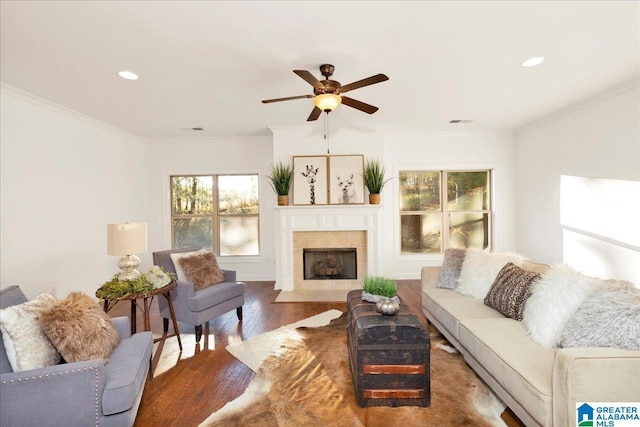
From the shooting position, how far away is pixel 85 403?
1.67m

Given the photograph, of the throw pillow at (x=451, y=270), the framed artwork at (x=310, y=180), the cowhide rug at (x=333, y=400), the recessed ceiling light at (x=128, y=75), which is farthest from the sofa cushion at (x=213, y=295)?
the throw pillow at (x=451, y=270)

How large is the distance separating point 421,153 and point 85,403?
18.1 ft

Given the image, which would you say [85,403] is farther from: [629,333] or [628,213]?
[628,213]

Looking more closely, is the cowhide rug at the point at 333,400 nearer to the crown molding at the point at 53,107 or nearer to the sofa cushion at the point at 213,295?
the sofa cushion at the point at 213,295

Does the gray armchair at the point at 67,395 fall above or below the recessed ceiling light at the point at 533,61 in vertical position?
below

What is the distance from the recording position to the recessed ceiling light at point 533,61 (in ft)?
9.14

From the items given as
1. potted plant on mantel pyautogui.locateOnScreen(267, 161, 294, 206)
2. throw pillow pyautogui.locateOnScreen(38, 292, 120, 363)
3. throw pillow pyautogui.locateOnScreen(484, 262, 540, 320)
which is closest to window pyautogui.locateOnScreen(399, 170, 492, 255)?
potted plant on mantel pyautogui.locateOnScreen(267, 161, 294, 206)

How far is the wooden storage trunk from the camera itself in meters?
2.18

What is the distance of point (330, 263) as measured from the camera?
538cm

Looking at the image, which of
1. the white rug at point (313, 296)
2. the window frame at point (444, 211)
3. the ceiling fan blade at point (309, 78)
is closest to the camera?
the ceiling fan blade at point (309, 78)

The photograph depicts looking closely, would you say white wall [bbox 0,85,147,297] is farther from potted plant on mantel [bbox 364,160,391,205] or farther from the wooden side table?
potted plant on mantel [bbox 364,160,391,205]

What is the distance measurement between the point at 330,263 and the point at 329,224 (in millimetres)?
702

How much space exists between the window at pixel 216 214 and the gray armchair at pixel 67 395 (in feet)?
13.7

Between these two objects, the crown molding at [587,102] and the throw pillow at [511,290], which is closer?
the throw pillow at [511,290]
